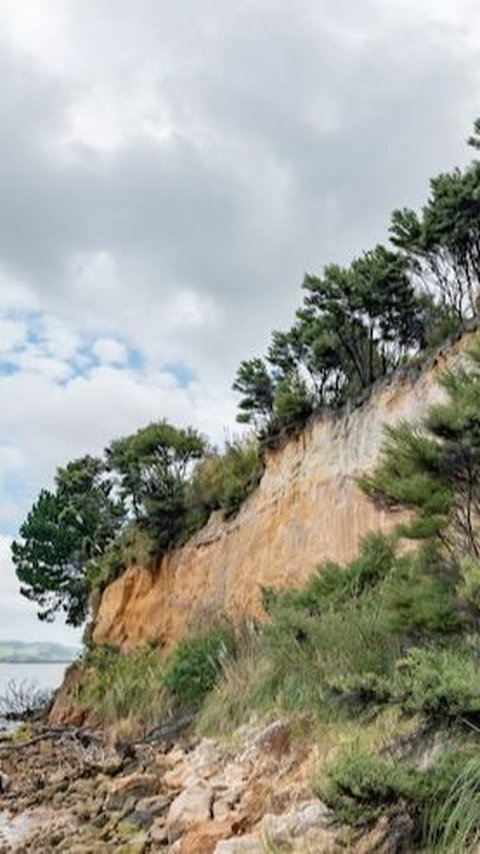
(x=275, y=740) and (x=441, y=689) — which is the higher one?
(x=441, y=689)

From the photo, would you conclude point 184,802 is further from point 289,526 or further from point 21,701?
point 21,701

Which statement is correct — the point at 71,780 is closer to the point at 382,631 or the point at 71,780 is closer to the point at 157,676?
the point at 157,676

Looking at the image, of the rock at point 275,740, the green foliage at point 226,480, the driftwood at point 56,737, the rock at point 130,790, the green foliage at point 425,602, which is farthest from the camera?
the green foliage at point 226,480

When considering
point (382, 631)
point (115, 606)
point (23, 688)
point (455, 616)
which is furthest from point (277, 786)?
point (23, 688)

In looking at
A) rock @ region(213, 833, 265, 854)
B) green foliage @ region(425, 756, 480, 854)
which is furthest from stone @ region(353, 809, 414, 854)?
rock @ region(213, 833, 265, 854)

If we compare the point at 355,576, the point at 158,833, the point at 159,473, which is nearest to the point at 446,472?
the point at 355,576

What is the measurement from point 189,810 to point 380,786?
4.10 m

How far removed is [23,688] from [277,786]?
87.7 ft

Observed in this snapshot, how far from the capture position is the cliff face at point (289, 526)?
1738 cm

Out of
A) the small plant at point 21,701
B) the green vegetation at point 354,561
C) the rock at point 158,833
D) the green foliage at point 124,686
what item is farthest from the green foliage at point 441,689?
the small plant at point 21,701

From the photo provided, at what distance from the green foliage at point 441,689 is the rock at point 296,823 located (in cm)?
107

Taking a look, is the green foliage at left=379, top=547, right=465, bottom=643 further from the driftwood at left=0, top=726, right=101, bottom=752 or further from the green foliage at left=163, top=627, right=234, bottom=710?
the driftwood at left=0, top=726, right=101, bottom=752

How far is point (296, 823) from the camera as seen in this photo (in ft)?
20.8

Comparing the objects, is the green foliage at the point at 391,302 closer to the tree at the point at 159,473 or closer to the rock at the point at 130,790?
the tree at the point at 159,473
